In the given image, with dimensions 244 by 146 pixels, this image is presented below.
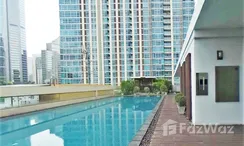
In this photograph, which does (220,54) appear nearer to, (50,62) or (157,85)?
(157,85)

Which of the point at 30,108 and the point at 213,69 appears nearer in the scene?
the point at 213,69

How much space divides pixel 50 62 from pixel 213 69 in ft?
128

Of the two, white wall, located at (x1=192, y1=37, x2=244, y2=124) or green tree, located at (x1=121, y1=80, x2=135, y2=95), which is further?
green tree, located at (x1=121, y1=80, x2=135, y2=95)

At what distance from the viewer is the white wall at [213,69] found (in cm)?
632

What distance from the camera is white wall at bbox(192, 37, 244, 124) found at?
249 inches

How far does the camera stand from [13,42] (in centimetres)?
2603

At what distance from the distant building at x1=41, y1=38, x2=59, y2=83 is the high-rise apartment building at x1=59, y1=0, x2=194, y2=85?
1.43 meters

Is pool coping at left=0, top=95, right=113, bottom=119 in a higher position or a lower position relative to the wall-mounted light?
lower

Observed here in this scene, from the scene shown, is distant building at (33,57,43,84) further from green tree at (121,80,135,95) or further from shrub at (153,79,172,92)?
shrub at (153,79,172,92)

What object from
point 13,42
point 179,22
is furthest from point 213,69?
point 179,22

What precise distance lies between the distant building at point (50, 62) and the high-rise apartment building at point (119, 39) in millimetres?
1434

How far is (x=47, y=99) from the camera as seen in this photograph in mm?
19781

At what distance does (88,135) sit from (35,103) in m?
9.36

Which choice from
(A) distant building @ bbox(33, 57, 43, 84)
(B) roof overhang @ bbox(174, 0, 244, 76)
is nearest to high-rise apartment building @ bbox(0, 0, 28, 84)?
(A) distant building @ bbox(33, 57, 43, 84)
